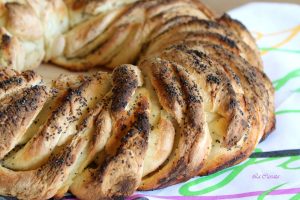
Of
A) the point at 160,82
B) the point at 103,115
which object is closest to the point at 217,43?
the point at 160,82

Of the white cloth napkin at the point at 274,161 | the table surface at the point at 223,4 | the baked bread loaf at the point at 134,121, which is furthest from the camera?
the table surface at the point at 223,4

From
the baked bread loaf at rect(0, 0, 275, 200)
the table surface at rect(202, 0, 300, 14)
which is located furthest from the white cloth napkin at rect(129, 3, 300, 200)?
the table surface at rect(202, 0, 300, 14)

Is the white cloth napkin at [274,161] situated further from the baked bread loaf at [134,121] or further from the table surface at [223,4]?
the table surface at [223,4]

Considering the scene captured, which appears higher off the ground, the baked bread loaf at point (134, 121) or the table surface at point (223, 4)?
the table surface at point (223, 4)

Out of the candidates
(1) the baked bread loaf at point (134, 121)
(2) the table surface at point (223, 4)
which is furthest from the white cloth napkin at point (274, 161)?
(2) the table surface at point (223, 4)

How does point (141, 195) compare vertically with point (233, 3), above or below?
below

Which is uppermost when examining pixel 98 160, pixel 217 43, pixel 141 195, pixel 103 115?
pixel 217 43

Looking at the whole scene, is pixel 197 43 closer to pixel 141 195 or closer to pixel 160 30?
pixel 160 30
